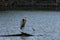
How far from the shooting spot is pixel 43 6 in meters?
84.5

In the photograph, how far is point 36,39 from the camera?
22797 millimetres

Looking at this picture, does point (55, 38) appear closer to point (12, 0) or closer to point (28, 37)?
point (28, 37)

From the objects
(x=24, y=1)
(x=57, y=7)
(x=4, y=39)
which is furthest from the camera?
(x=24, y=1)

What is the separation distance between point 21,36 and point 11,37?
0.79 m

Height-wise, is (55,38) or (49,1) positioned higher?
(55,38)

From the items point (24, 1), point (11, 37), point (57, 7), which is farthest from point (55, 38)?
point (24, 1)

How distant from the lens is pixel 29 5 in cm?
8562

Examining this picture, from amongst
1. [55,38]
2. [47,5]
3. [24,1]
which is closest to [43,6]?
[47,5]

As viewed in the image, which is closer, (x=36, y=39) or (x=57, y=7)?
(x=36, y=39)

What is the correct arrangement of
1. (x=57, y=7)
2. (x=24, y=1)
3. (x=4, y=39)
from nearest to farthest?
(x=4, y=39) < (x=57, y=7) < (x=24, y=1)

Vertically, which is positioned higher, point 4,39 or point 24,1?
point 4,39

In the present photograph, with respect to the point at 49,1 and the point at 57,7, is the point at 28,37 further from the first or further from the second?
the point at 49,1

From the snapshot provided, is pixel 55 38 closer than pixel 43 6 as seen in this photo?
Yes

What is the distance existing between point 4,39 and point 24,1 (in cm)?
6737
